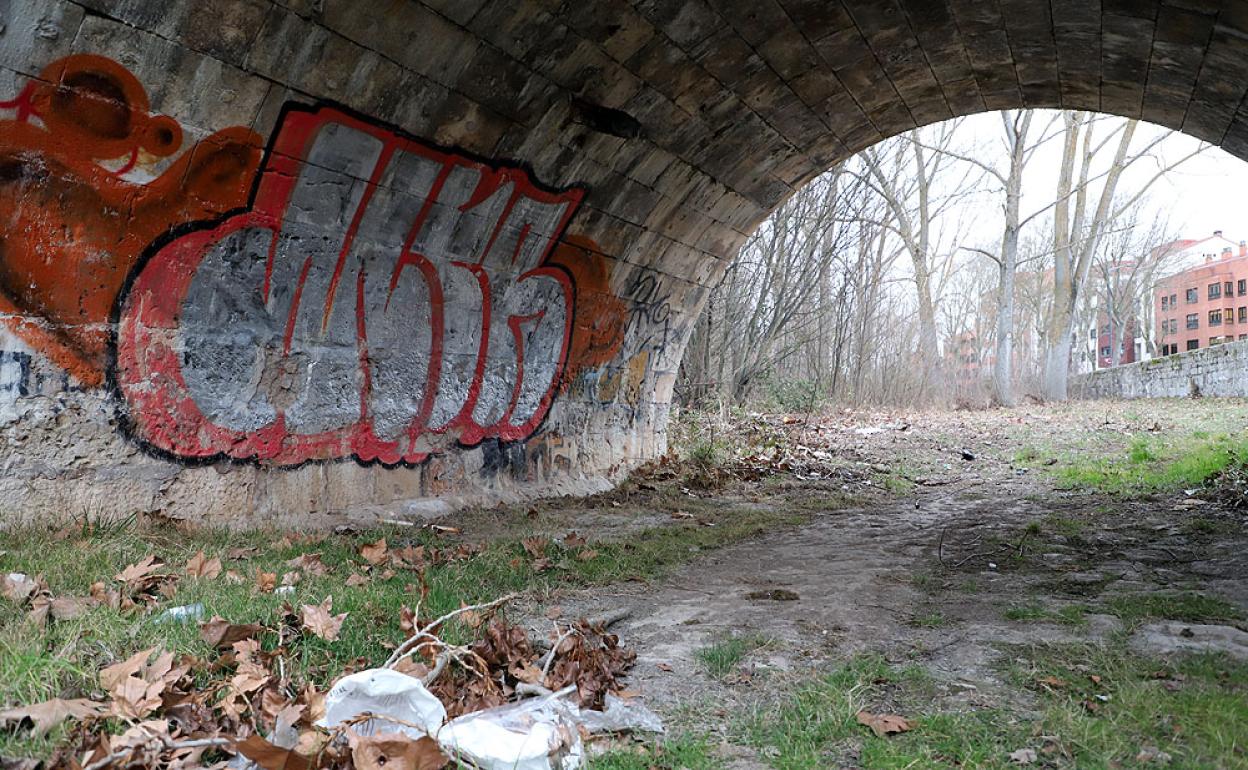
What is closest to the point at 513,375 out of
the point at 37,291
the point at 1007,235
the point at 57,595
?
the point at 37,291

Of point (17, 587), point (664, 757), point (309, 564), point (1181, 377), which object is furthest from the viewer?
point (1181, 377)

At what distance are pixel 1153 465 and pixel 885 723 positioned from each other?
812cm

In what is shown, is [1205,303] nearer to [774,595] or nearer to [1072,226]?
[1072,226]

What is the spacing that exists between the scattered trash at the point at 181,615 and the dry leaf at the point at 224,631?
155mm

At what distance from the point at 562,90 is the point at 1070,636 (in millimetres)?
4631

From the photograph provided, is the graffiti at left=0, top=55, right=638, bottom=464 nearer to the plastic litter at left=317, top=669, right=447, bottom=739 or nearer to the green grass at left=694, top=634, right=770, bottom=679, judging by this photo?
the plastic litter at left=317, top=669, right=447, bottom=739

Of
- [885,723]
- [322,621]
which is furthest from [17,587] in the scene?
[885,723]

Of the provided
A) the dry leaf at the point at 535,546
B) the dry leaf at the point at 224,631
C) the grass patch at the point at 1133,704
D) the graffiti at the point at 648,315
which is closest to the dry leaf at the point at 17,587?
the dry leaf at the point at 224,631

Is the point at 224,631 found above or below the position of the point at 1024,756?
above

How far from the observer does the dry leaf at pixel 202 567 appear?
3826 mm

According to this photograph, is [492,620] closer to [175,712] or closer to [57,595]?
[175,712]

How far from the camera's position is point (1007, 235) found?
77.2 feet

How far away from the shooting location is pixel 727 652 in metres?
3.23

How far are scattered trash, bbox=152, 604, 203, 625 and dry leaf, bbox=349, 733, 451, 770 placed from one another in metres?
1.27
